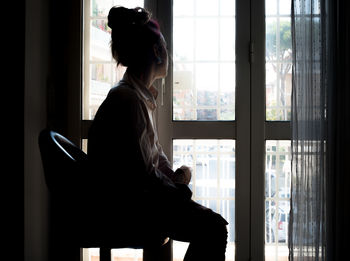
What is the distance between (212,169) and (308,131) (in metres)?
0.53

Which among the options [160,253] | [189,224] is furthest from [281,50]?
[160,253]

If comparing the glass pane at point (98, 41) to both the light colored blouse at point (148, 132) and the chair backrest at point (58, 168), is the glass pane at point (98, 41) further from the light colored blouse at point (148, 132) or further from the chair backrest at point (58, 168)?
the chair backrest at point (58, 168)

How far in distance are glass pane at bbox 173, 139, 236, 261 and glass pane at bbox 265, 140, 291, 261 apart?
0.60ft

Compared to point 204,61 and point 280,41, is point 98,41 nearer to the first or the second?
point 204,61

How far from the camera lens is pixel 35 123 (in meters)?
1.83

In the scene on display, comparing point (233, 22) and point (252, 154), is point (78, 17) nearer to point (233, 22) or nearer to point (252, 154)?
point (233, 22)

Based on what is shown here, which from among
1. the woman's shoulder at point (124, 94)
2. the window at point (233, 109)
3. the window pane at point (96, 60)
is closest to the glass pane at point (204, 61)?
the window at point (233, 109)

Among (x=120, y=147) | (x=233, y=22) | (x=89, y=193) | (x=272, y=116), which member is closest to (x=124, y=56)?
(x=120, y=147)

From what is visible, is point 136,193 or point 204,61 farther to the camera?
point 204,61

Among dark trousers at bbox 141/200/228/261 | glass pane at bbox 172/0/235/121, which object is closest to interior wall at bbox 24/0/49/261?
glass pane at bbox 172/0/235/121

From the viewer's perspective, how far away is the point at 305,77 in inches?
71.3

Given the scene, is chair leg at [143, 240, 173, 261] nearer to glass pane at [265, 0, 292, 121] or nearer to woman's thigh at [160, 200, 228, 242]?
woman's thigh at [160, 200, 228, 242]

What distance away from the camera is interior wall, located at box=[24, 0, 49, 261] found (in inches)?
69.0

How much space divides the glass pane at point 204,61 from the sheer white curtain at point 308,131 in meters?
0.34
